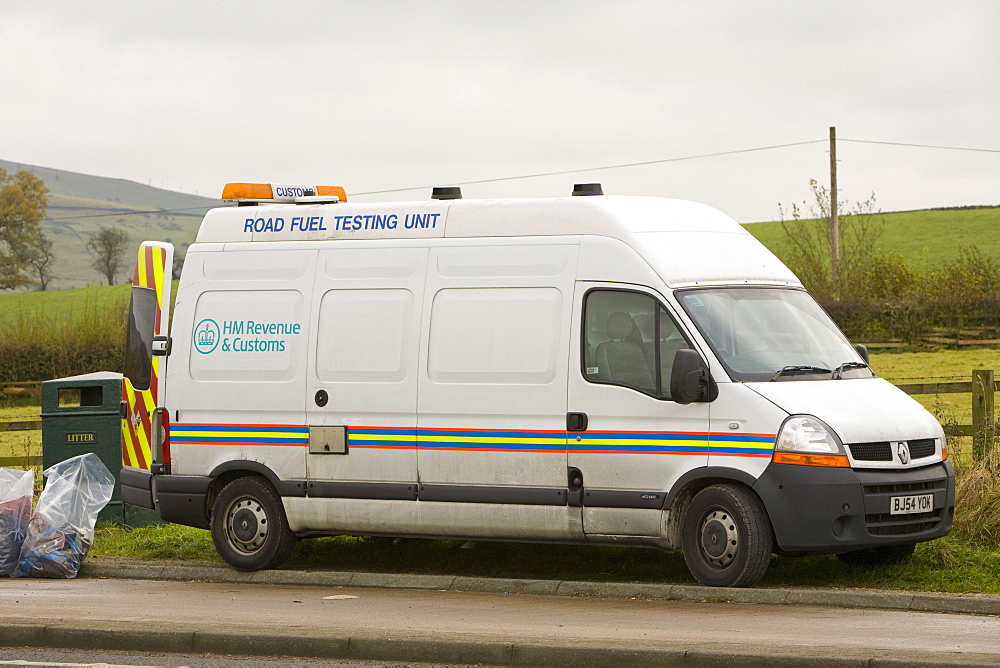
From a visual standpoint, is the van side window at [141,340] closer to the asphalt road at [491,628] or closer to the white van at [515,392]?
→ the white van at [515,392]

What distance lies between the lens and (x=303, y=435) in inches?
417

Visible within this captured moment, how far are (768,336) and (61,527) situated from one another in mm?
5783

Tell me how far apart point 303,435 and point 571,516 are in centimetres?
224

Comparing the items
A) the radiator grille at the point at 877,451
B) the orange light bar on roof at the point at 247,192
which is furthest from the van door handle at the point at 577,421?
the orange light bar on roof at the point at 247,192

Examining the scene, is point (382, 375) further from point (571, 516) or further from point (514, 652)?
point (514, 652)

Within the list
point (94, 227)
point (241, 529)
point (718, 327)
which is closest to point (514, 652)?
point (718, 327)

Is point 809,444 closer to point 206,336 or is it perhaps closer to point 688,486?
point 688,486

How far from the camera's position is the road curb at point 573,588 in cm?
862

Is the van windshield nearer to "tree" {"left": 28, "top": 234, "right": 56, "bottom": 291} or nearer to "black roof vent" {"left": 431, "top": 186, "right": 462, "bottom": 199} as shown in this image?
"black roof vent" {"left": 431, "top": 186, "right": 462, "bottom": 199}

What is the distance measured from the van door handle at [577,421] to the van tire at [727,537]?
3.01 ft

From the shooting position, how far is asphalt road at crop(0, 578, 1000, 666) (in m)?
7.24

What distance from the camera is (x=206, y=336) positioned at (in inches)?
434

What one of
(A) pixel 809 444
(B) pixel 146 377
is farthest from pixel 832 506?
(B) pixel 146 377

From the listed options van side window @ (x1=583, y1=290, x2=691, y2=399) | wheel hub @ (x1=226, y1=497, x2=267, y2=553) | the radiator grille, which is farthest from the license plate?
wheel hub @ (x1=226, y1=497, x2=267, y2=553)
